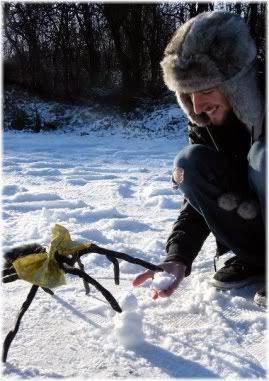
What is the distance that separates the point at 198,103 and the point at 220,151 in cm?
21

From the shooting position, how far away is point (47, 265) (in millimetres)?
1175

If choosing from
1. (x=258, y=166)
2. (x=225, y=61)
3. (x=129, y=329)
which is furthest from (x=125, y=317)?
(x=225, y=61)

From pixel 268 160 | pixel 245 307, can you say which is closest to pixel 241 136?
pixel 268 160

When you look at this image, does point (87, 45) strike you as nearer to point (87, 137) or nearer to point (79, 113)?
point (79, 113)

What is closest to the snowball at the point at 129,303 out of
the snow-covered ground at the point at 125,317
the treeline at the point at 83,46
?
the snow-covered ground at the point at 125,317

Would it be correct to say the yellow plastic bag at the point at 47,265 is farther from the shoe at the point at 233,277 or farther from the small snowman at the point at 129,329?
the shoe at the point at 233,277

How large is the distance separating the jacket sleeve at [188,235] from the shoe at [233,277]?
10 cm

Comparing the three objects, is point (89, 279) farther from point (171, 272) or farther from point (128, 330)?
point (171, 272)

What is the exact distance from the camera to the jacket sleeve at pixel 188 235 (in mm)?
1528

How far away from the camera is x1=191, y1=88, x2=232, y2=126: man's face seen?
1495 mm

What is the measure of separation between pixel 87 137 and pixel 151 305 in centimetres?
662

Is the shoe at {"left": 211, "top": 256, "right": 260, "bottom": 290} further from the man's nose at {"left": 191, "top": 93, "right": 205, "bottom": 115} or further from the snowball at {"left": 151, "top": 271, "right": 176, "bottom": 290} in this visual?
the man's nose at {"left": 191, "top": 93, "right": 205, "bottom": 115}

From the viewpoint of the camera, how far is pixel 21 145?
6.14 metres

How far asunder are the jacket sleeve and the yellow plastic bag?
40 cm
